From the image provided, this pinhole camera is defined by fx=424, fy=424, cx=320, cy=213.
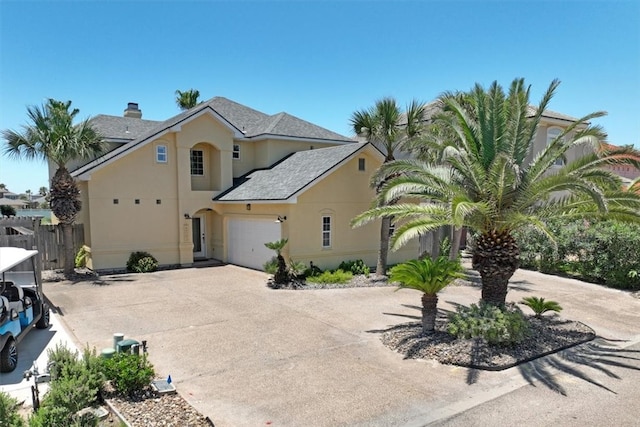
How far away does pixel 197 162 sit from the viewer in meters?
21.5

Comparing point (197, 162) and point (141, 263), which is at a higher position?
point (197, 162)

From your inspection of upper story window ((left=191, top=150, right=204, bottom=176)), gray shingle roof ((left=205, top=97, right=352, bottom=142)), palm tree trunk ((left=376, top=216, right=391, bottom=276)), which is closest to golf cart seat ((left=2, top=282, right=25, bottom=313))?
palm tree trunk ((left=376, top=216, right=391, bottom=276))

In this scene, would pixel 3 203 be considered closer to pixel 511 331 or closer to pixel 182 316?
pixel 182 316

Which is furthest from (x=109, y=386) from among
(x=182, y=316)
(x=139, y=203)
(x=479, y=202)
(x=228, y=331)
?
(x=139, y=203)

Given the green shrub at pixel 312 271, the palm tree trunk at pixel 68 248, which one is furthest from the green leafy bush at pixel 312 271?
the palm tree trunk at pixel 68 248

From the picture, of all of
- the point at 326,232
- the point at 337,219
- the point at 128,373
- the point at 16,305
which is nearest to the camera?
the point at 128,373

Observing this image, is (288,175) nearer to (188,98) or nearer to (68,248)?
(68,248)

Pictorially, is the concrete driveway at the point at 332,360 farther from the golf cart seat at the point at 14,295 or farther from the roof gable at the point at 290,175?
the roof gable at the point at 290,175

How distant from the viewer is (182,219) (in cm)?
2006

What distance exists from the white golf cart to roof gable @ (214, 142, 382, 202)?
8713 mm

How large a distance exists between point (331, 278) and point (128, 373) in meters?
10.5

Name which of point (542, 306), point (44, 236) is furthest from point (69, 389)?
point (44, 236)

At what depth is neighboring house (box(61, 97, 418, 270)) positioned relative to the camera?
17.9 metres

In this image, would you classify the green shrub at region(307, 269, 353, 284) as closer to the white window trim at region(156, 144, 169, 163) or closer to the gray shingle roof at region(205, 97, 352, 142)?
the white window trim at region(156, 144, 169, 163)
